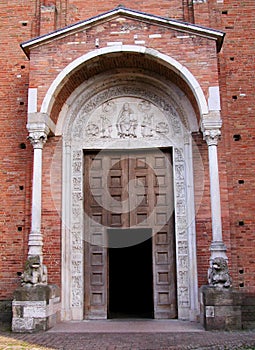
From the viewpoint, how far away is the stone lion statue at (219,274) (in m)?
8.31

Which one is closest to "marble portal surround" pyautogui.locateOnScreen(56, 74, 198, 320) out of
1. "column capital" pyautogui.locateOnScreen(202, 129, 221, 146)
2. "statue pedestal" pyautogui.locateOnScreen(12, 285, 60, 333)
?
"column capital" pyautogui.locateOnScreen(202, 129, 221, 146)

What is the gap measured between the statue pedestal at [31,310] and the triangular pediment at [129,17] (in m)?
5.23

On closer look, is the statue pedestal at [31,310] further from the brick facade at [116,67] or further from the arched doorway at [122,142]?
the arched doorway at [122,142]

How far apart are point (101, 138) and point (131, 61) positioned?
1921 mm

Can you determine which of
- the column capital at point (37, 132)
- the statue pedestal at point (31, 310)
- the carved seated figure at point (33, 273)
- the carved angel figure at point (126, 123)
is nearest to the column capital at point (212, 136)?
the carved angel figure at point (126, 123)

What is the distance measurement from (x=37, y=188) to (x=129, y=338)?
3.56 meters

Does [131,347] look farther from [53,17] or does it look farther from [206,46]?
[53,17]

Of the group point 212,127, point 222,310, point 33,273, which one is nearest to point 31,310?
point 33,273

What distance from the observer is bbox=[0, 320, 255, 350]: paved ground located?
271 inches

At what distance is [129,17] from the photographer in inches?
383

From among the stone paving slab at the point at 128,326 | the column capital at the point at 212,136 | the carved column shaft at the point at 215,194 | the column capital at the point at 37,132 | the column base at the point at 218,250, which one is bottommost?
the stone paving slab at the point at 128,326

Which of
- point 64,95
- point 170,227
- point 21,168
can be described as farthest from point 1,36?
point 170,227

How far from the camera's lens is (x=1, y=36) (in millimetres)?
11250

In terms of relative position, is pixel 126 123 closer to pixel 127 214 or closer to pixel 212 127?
pixel 127 214
